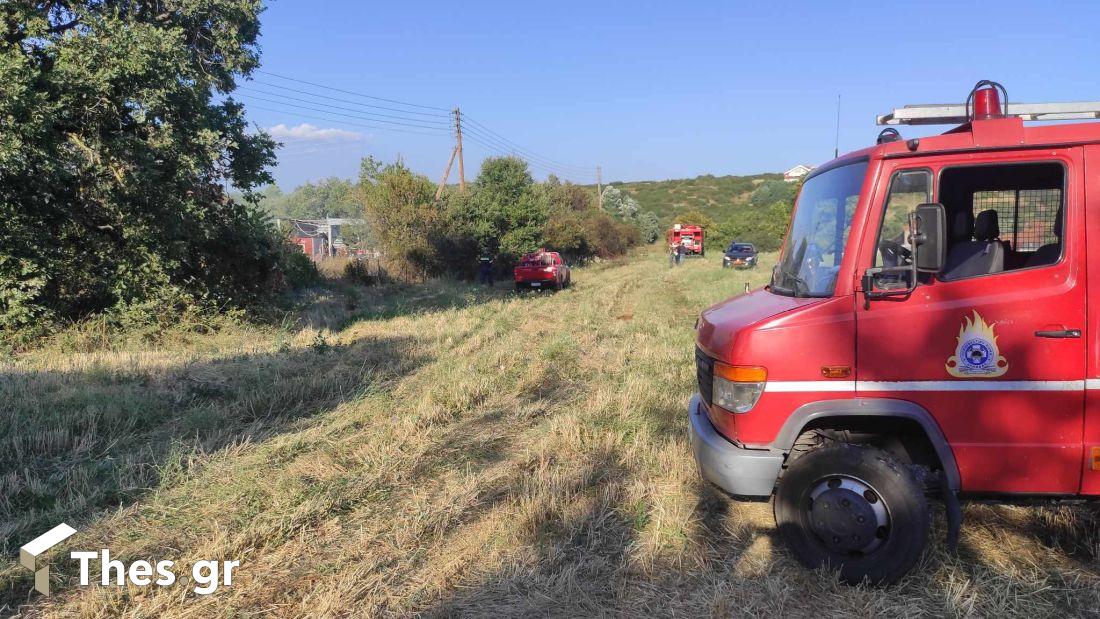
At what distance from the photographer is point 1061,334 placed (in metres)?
3.32

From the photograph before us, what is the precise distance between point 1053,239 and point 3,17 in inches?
561

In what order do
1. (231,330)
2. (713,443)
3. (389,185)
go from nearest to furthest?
(713,443) < (231,330) < (389,185)

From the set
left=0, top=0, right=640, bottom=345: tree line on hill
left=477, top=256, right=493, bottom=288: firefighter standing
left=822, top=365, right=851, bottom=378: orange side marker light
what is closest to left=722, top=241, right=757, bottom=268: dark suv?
left=477, top=256, right=493, bottom=288: firefighter standing

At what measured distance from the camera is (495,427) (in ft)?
21.9

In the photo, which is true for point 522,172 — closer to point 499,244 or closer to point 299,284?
point 499,244

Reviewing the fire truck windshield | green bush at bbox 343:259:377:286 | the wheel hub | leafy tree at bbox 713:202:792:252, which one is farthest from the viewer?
leafy tree at bbox 713:202:792:252

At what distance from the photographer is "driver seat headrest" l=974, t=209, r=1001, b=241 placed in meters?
3.96

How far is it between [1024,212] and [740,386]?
6.71ft

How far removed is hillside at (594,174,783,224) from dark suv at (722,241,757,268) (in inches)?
1663

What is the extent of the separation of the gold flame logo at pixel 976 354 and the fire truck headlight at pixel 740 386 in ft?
3.13

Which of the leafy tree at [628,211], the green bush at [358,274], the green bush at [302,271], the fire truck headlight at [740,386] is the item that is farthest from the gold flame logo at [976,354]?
the leafy tree at [628,211]

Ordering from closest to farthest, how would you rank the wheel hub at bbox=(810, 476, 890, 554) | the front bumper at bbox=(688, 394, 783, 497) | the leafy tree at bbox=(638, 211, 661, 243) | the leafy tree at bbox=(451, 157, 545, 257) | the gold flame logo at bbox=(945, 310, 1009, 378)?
1. the gold flame logo at bbox=(945, 310, 1009, 378)
2. the wheel hub at bbox=(810, 476, 890, 554)
3. the front bumper at bbox=(688, 394, 783, 497)
4. the leafy tree at bbox=(451, 157, 545, 257)
5. the leafy tree at bbox=(638, 211, 661, 243)

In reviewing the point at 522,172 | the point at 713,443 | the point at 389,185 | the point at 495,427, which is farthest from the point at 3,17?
the point at 522,172

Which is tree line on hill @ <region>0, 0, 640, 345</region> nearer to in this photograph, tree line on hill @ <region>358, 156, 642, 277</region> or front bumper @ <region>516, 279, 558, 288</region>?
front bumper @ <region>516, 279, 558, 288</region>
